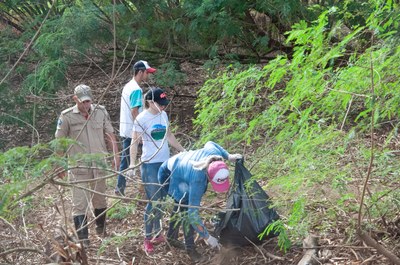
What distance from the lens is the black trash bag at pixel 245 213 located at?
5.41 meters

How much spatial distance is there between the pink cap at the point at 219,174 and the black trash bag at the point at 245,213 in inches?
11.2

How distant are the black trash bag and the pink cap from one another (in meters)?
0.28

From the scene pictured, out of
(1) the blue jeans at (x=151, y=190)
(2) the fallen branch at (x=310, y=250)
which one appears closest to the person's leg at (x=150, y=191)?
(1) the blue jeans at (x=151, y=190)

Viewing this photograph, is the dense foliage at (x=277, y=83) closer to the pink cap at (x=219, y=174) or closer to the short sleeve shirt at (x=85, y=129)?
the pink cap at (x=219, y=174)

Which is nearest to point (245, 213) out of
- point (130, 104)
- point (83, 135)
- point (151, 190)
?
point (151, 190)

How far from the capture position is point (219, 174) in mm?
5062

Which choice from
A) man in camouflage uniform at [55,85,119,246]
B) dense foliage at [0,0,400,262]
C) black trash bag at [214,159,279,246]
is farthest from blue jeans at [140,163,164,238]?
dense foliage at [0,0,400,262]

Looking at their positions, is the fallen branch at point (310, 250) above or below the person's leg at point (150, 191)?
below

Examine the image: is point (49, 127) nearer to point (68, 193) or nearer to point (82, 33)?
point (82, 33)

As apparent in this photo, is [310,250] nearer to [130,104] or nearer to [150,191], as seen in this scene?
[150,191]

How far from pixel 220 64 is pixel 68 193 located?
3.56 m

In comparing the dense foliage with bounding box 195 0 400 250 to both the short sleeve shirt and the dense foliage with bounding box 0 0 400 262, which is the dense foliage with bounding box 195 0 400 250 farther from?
the short sleeve shirt

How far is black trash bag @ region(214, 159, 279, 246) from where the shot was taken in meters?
5.41

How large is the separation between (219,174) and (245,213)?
0.55 metres
